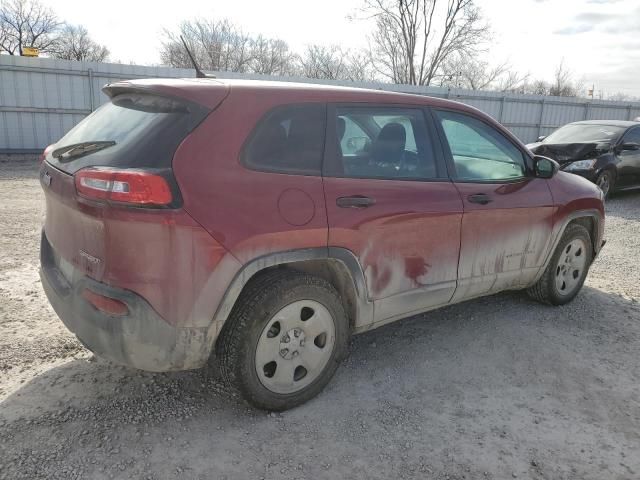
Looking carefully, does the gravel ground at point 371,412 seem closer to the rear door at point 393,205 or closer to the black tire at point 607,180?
the rear door at point 393,205

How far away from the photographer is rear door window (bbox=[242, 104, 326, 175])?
2592mm

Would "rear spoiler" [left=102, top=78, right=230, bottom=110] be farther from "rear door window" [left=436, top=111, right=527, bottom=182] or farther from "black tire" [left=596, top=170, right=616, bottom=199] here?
"black tire" [left=596, top=170, right=616, bottom=199]

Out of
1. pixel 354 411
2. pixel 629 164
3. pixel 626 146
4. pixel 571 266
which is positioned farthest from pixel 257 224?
pixel 629 164

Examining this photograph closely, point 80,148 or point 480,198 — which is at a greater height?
point 80,148

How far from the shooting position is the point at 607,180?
10039mm

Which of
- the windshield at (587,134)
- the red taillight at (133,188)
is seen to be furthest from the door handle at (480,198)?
the windshield at (587,134)

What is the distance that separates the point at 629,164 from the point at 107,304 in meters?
10.8

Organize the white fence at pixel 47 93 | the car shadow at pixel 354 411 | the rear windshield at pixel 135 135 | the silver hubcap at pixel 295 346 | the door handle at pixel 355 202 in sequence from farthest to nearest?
the white fence at pixel 47 93
the door handle at pixel 355 202
the silver hubcap at pixel 295 346
the car shadow at pixel 354 411
the rear windshield at pixel 135 135

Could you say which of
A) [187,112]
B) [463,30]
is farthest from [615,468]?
[463,30]

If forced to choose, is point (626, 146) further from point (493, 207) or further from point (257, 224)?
point (257, 224)

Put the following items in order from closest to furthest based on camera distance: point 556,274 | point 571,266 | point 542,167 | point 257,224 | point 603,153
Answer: point 257,224 → point 542,167 → point 556,274 → point 571,266 → point 603,153

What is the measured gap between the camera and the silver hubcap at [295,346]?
2691 mm

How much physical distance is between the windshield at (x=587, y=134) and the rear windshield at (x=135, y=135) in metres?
9.87

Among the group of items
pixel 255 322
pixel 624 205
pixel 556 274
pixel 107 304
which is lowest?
pixel 624 205
